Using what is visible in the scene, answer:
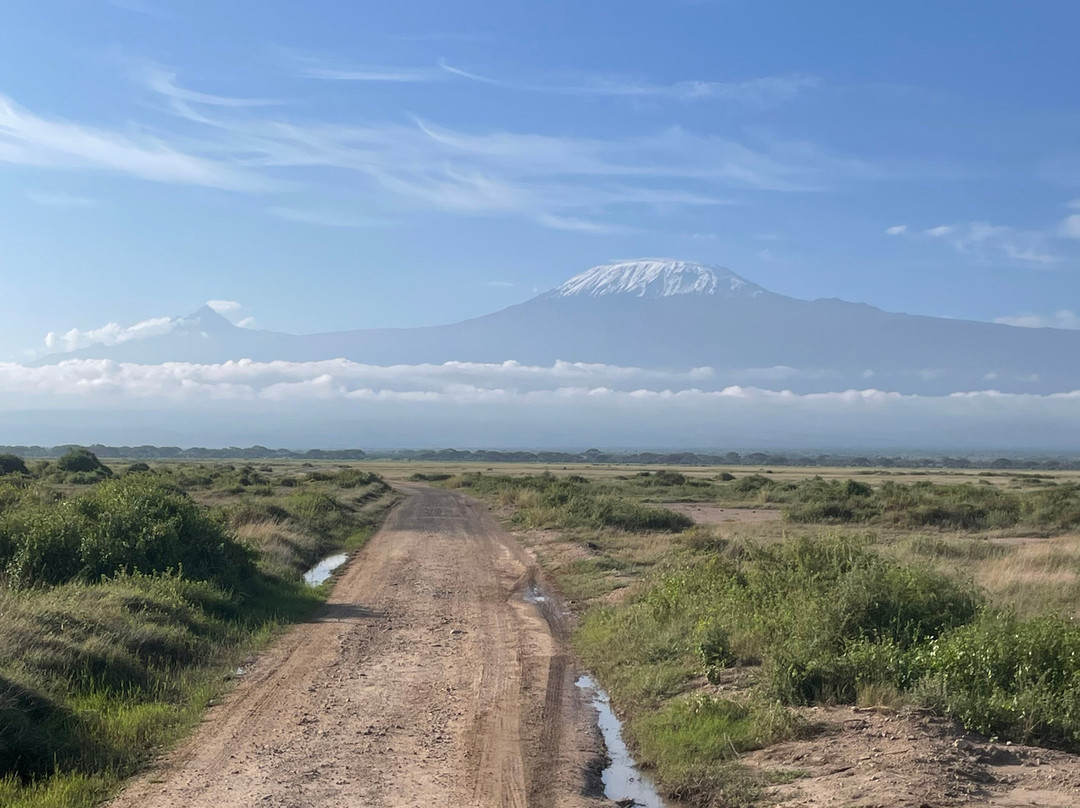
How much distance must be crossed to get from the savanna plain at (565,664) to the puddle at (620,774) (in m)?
0.13

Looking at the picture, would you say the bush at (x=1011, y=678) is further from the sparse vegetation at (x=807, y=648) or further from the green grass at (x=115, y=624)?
the green grass at (x=115, y=624)

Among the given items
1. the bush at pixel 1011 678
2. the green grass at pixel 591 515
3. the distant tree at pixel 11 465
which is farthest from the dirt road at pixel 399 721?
the distant tree at pixel 11 465

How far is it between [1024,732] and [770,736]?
2.00 m

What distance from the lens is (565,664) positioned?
12.6 m

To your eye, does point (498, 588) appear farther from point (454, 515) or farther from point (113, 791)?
point (454, 515)

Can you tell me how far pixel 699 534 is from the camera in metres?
24.4

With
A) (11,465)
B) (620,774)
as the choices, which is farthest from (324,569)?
(11,465)

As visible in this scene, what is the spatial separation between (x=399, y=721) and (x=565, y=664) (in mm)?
3573

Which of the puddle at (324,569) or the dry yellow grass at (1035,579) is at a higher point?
the dry yellow grass at (1035,579)

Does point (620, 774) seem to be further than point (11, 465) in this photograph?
No

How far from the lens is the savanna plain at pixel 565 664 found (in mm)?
7582

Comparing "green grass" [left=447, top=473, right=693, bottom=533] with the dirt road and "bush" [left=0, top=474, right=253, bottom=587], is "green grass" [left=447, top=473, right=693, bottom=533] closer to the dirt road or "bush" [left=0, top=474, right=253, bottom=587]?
the dirt road

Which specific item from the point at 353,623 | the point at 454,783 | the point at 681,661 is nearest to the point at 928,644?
the point at 681,661

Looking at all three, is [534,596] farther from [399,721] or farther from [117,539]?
[399,721]
